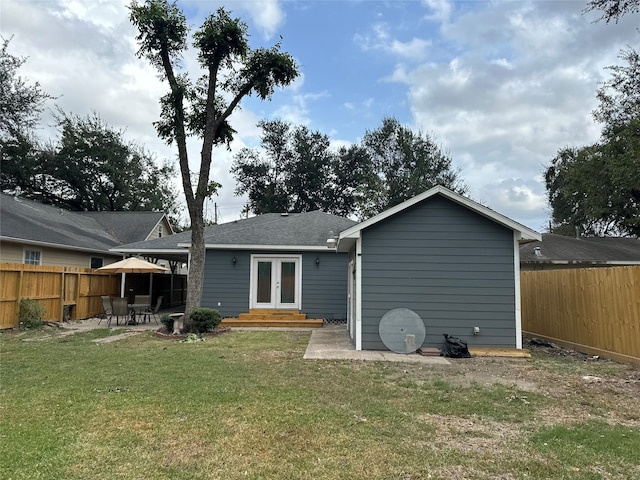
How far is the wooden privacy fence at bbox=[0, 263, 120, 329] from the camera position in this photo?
35.6 ft

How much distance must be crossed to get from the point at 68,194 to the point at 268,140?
1538cm

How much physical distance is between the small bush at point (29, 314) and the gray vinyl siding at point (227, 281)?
4406 mm

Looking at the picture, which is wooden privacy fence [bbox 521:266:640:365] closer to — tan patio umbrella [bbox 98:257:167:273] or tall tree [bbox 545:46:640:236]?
→ tall tree [bbox 545:46:640:236]

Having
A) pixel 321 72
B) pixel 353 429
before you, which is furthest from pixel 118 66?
pixel 353 429

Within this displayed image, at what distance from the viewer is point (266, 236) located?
46.5 feet

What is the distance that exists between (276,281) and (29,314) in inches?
266

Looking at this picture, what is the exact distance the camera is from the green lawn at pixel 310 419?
3.16 metres

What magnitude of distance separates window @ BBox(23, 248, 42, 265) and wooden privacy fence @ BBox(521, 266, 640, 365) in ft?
50.9

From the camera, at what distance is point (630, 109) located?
1733 centimetres

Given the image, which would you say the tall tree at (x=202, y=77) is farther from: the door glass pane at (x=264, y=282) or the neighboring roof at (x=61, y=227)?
the neighboring roof at (x=61, y=227)

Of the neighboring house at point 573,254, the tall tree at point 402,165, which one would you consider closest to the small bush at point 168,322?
the neighboring house at point 573,254

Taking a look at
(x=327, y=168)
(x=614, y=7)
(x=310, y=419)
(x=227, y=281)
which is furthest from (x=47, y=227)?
(x=327, y=168)

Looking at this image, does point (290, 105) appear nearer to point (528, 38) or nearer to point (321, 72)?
point (321, 72)

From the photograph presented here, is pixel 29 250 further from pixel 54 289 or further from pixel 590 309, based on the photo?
pixel 590 309
